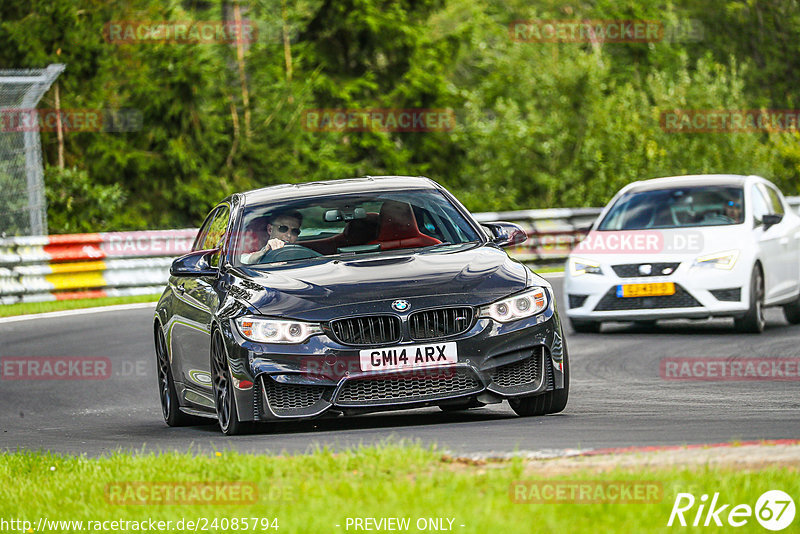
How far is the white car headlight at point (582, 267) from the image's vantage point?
1582 centimetres

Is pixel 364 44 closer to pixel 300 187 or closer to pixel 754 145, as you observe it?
pixel 754 145

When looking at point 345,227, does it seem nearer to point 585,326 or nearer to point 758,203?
point 585,326

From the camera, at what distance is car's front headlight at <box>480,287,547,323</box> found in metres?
8.72

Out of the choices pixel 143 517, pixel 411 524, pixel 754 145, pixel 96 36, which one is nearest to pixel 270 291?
pixel 143 517

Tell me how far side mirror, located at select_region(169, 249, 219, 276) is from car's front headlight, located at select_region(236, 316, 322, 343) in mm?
1173

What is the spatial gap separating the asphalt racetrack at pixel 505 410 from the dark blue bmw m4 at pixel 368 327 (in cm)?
22

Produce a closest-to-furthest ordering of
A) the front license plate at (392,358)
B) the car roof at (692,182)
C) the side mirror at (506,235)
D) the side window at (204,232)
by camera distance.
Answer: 1. the front license plate at (392,358)
2. the side mirror at (506,235)
3. the side window at (204,232)
4. the car roof at (692,182)

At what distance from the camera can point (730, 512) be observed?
5.34m

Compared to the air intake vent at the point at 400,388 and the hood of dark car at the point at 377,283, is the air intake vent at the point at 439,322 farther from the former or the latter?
the air intake vent at the point at 400,388

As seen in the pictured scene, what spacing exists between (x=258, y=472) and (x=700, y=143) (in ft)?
82.8

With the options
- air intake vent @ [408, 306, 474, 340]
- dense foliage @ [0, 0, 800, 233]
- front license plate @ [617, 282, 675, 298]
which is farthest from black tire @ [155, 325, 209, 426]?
dense foliage @ [0, 0, 800, 233]

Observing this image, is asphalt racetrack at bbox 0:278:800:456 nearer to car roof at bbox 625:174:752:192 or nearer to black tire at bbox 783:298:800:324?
black tire at bbox 783:298:800:324

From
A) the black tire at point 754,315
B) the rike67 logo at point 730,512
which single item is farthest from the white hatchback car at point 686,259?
the rike67 logo at point 730,512

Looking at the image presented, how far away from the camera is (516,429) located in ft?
27.3
